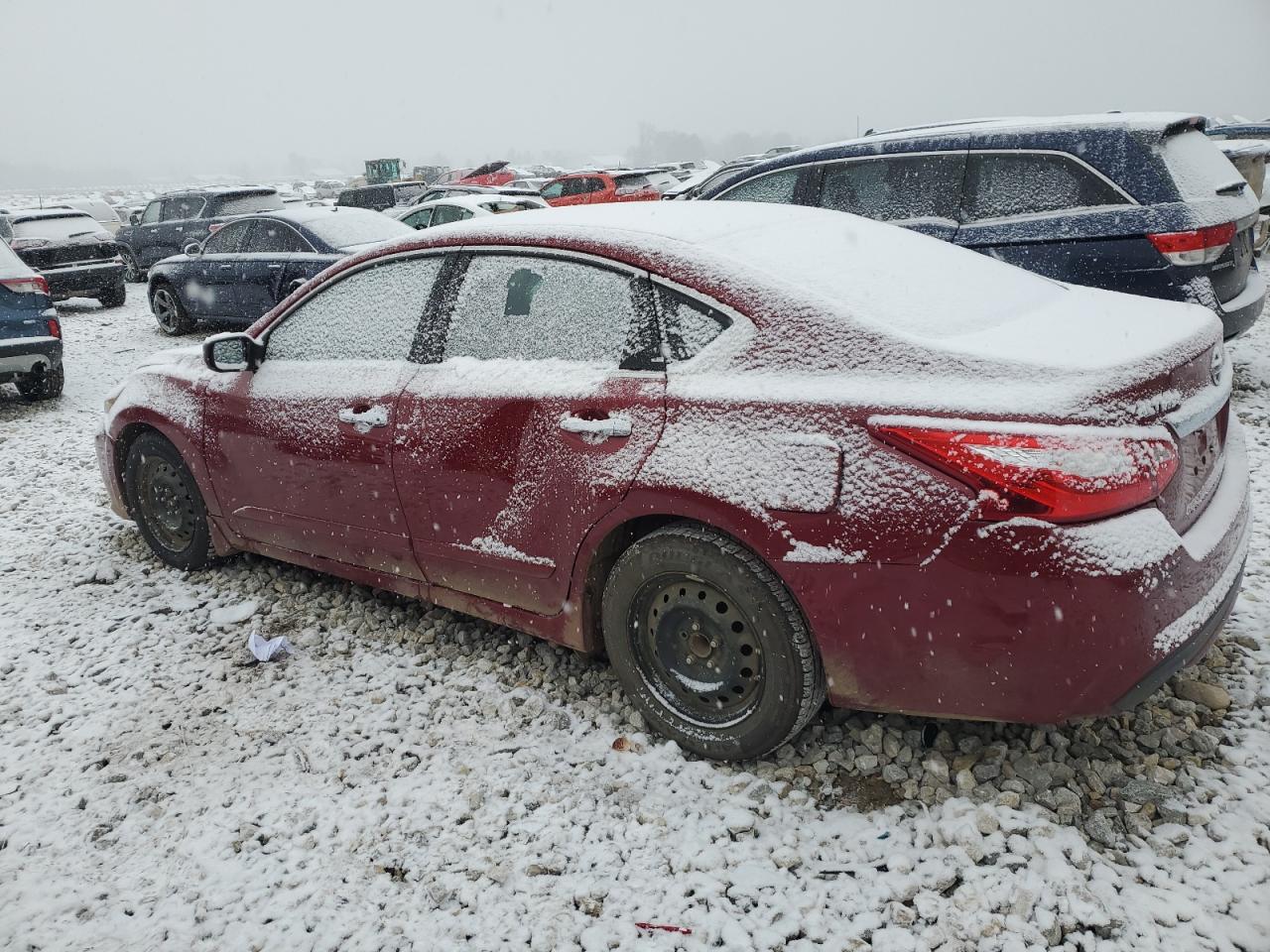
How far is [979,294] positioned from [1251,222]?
3.75 m

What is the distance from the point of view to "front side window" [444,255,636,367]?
9.00 ft

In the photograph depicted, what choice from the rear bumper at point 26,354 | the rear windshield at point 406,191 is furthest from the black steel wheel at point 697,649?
the rear windshield at point 406,191

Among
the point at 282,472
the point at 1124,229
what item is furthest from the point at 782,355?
the point at 1124,229

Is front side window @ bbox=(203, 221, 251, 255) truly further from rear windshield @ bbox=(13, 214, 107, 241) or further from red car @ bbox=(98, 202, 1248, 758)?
red car @ bbox=(98, 202, 1248, 758)

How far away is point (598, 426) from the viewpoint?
8.66ft

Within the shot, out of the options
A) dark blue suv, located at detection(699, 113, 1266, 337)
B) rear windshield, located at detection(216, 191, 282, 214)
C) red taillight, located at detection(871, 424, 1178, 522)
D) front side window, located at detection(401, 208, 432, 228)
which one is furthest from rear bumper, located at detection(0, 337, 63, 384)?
red taillight, located at detection(871, 424, 1178, 522)

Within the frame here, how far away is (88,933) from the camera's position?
229cm

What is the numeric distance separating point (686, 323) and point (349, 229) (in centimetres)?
735

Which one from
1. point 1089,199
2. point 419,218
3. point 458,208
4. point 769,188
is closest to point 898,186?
point 769,188

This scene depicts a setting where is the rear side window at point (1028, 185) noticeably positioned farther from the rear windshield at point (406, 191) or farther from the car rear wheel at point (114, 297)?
the rear windshield at point (406, 191)

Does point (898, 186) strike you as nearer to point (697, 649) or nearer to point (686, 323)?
point (686, 323)

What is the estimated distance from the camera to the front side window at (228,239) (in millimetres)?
9648

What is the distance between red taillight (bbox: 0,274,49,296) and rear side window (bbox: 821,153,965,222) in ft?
21.1

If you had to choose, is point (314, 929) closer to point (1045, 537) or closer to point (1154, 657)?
point (1045, 537)
